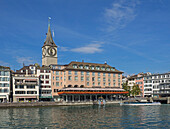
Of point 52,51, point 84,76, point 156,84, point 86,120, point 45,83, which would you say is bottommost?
point 86,120

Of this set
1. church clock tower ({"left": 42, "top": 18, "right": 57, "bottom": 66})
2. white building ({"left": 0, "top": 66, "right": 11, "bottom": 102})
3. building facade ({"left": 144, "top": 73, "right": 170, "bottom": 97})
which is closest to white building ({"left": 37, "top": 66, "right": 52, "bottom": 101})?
white building ({"left": 0, "top": 66, "right": 11, "bottom": 102})

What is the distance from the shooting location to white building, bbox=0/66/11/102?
107m

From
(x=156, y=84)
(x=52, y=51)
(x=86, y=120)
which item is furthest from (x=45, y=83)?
(x=86, y=120)

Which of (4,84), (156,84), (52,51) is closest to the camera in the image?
(4,84)

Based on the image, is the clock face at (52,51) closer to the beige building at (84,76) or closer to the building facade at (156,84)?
the beige building at (84,76)

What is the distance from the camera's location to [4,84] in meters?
108

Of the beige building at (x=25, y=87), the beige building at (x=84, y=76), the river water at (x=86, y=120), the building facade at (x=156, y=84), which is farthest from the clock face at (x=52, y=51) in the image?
the river water at (x=86, y=120)

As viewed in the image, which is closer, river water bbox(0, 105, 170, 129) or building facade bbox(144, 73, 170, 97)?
river water bbox(0, 105, 170, 129)

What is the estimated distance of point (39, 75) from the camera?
12038 centimetres

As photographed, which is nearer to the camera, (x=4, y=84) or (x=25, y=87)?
(x=4, y=84)

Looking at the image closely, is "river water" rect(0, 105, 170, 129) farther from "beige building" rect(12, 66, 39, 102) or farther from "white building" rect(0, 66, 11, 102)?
"beige building" rect(12, 66, 39, 102)

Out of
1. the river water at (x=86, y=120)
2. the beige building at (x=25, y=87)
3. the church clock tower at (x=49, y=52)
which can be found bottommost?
the river water at (x=86, y=120)

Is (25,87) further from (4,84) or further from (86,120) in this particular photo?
(86,120)

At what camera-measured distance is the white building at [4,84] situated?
107 metres
